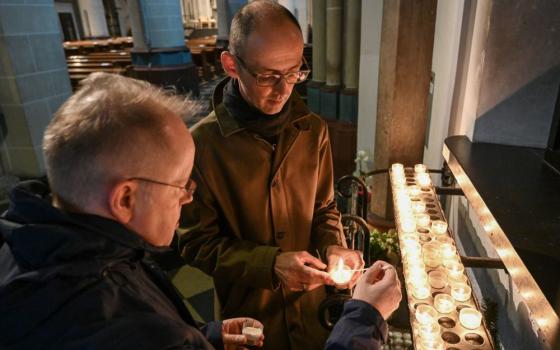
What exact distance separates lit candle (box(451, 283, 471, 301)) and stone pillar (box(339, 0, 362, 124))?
561cm

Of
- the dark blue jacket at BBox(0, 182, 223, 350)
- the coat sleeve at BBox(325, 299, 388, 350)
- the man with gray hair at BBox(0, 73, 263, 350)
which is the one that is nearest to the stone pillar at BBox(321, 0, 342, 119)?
the coat sleeve at BBox(325, 299, 388, 350)

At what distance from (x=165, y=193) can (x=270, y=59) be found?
2.66ft

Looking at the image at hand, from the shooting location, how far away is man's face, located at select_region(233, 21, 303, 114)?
1592 mm

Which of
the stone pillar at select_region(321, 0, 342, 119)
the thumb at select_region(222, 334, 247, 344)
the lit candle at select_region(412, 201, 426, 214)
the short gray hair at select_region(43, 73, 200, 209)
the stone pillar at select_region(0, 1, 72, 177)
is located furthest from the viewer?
the stone pillar at select_region(321, 0, 342, 119)

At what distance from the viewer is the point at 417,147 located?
4012 mm

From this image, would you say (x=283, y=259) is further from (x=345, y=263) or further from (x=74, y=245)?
(x=74, y=245)

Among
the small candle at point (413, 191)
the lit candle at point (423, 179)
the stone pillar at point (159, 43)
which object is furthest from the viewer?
the stone pillar at point (159, 43)

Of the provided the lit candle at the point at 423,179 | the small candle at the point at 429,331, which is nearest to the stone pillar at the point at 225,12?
the lit candle at the point at 423,179

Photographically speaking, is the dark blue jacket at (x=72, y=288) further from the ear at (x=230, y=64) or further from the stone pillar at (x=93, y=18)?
the stone pillar at (x=93, y=18)

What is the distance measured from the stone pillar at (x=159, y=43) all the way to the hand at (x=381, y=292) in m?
9.98

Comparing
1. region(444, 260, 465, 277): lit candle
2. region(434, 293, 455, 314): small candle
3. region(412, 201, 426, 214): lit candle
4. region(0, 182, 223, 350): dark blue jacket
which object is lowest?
region(434, 293, 455, 314): small candle

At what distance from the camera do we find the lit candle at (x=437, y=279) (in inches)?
76.0

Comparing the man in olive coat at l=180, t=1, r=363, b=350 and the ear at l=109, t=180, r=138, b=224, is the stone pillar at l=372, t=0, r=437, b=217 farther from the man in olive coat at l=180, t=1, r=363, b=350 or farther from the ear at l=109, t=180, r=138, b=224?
the ear at l=109, t=180, r=138, b=224

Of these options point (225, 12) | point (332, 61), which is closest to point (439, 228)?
point (332, 61)
